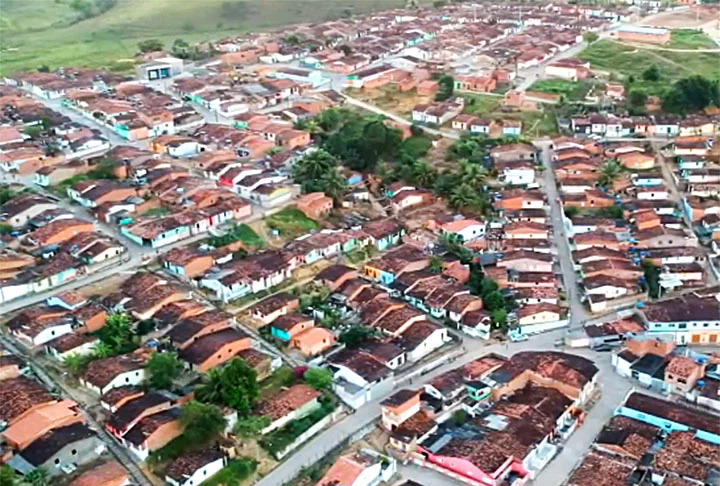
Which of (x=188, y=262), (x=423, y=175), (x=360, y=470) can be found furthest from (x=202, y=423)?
(x=423, y=175)

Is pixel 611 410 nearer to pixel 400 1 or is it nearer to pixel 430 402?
pixel 430 402

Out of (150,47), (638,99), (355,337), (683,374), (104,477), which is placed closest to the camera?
(104,477)

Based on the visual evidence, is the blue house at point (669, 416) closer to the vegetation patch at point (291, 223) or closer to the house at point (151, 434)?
the house at point (151, 434)

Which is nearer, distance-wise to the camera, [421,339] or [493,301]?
[421,339]

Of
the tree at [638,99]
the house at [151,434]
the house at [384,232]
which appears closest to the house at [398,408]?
the house at [151,434]

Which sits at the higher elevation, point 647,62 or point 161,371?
point 647,62

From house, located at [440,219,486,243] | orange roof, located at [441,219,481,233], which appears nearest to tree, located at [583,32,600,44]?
house, located at [440,219,486,243]

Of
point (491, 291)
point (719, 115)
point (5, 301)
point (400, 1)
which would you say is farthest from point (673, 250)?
point (400, 1)

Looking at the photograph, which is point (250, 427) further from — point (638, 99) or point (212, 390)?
point (638, 99)
